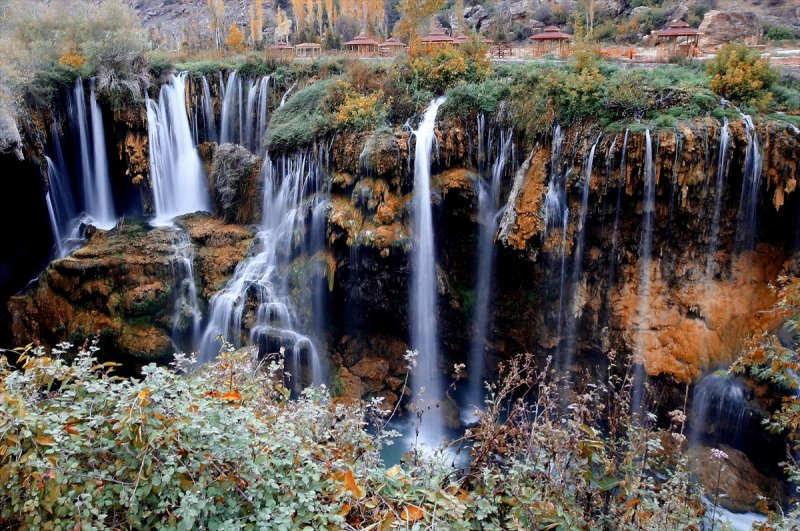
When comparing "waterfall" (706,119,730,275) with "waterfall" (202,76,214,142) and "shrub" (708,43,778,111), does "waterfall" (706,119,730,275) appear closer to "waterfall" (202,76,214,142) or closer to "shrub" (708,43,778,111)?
"shrub" (708,43,778,111)

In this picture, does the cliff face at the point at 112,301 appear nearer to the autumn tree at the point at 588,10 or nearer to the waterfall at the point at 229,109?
the waterfall at the point at 229,109

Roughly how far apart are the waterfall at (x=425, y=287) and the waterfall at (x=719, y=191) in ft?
18.5

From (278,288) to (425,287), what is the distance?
3.44 meters

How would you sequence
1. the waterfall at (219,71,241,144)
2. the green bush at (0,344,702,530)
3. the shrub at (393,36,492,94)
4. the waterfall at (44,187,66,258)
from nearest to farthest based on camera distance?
1. the green bush at (0,344,702,530)
2. the shrub at (393,36,492,94)
3. the waterfall at (44,187,66,258)
4. the waterfall at (219,71,241,144)

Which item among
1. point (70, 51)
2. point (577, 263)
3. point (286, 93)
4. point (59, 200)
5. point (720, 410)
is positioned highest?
point (70, 51)

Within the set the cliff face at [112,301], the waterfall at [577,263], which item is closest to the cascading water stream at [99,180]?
the cliff face at [112,301]

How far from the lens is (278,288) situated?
42.0ft

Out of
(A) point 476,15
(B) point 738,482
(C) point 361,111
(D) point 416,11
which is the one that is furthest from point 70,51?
(A) point 476,15

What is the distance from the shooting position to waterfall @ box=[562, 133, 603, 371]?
1109 centimetres

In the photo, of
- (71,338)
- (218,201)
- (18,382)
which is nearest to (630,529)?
(18,382)

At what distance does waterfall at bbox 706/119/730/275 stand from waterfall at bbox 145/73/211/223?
12848 mm

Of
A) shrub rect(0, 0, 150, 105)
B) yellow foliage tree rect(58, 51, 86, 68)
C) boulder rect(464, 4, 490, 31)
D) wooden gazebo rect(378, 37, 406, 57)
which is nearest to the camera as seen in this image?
shrub rect(0, 0, 150, 105)

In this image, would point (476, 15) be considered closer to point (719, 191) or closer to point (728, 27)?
point (728, 27)

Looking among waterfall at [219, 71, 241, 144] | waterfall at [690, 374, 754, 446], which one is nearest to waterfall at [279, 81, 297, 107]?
waterfall at [219, 71, 241, 144]
